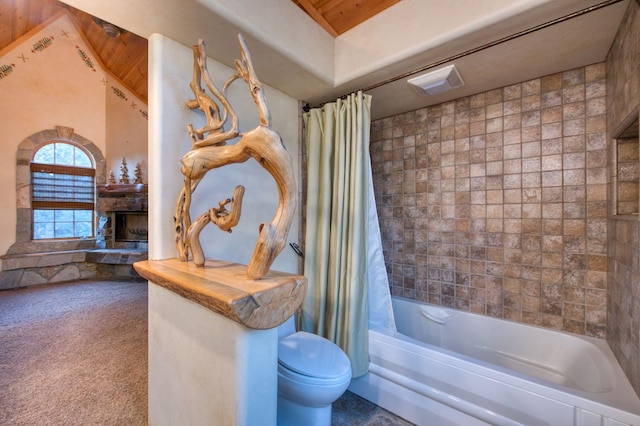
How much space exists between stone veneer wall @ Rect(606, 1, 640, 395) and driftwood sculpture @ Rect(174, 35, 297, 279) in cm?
151

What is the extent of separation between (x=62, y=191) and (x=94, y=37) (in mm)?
2514

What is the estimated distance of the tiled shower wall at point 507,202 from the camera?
1677mm

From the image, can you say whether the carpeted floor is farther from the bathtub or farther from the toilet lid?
the toilet lid

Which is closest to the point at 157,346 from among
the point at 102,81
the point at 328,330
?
the point at 328,330

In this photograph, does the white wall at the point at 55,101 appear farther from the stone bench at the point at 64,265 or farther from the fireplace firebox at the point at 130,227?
the fireplace firebox at the point at 130,227

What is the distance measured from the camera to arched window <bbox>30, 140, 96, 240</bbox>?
13.4 ft

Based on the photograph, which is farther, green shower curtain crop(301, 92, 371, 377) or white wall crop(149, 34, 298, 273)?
green shower curtain crop(301, 92, 371, 377)

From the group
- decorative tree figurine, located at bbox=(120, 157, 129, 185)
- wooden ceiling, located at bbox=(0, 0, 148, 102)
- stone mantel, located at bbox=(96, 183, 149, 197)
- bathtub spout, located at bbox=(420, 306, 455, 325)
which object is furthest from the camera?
decorative tree figurine, located at bbox=(120, 157, 129, 185)

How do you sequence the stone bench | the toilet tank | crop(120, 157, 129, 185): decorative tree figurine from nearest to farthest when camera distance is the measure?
the toilet tank → the stone bench → crop(120, 157, 129, 185): decorative tree figurine

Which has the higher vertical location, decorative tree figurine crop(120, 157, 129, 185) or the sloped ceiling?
the sloped ceiling

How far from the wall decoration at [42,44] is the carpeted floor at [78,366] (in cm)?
365

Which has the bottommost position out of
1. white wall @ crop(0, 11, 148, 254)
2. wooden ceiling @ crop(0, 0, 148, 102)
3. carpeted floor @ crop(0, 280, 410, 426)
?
carpeted floor @ crop(0, 280, 410, 426)

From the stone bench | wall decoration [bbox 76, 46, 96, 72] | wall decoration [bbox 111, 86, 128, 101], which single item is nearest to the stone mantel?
the stone bench

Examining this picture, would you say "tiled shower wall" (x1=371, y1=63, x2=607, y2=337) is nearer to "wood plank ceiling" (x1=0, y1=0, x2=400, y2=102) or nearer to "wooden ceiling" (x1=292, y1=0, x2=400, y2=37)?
"wooden ceiling" (x1=292, y1=0, x2=400, y2=37)
